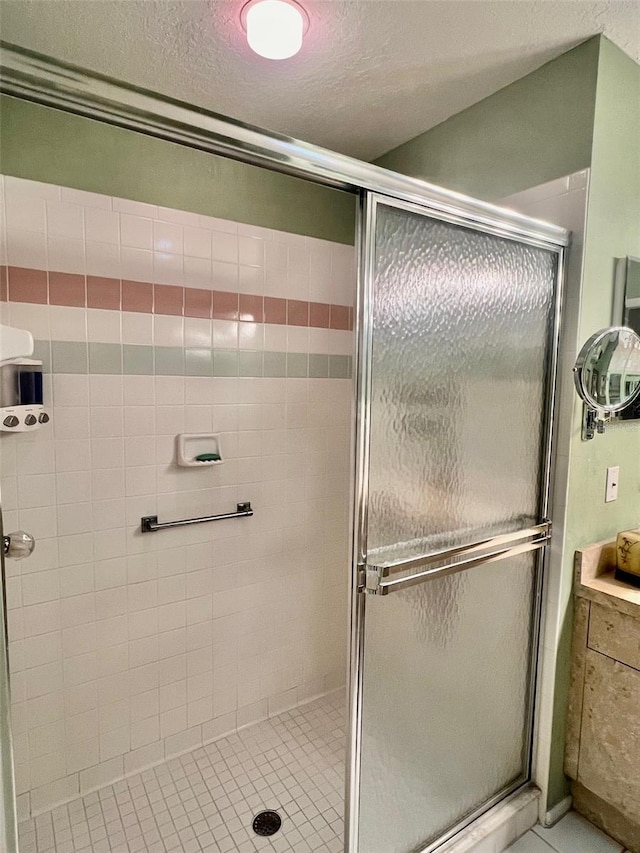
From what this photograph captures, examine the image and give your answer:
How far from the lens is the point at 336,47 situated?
1502mm

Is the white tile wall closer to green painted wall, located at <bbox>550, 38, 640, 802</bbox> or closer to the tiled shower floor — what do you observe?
the tiled shower floor

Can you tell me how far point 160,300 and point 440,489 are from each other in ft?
4.03

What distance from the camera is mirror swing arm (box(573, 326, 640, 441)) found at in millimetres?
1513

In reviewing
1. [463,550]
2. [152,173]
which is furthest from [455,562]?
[152,173]

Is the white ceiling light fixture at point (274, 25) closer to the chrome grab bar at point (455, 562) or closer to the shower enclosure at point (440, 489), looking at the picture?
the shower enclosure at point (440, 489)

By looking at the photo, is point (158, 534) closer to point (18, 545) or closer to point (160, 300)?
point (160, 300)

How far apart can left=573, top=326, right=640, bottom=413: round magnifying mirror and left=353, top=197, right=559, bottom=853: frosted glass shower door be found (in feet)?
0.39

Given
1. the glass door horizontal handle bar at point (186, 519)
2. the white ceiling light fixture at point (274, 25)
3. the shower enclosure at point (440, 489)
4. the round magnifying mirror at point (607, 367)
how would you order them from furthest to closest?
the glass door horizontal handle bar at point (186, 519)
the round magnifying mirror at point (607, 367)
the white ceiling light fixture at point (274, 25)
the shower enclosure at point (440, 489)

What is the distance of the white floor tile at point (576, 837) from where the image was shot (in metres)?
1.59

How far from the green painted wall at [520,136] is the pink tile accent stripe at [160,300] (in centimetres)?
74

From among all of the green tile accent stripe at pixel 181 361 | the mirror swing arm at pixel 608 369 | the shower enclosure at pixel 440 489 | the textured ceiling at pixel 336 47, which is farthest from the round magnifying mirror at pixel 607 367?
the textured ceiling at pixel 336 47

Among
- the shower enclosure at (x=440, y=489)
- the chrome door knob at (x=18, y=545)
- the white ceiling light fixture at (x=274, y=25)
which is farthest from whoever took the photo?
the white ceiling light fixture at (x=274, y=25)

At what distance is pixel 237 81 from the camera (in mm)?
1688

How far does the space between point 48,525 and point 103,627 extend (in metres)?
0.44
